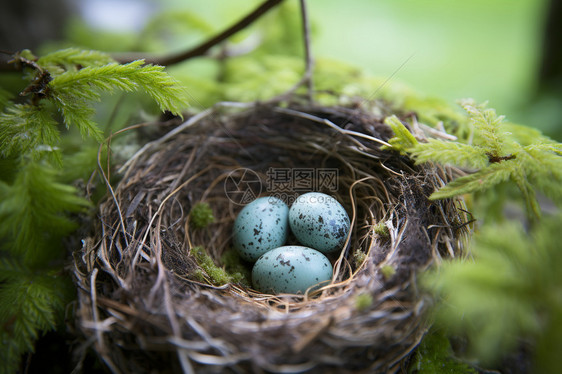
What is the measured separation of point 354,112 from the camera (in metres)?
1.39

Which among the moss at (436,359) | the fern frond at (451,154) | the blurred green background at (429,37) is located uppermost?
the blurred green background at (429,37)

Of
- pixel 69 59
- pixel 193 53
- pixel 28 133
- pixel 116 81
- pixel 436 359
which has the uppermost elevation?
pixel 193 53

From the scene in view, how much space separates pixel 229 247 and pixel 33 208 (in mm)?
768

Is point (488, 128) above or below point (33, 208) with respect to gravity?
above

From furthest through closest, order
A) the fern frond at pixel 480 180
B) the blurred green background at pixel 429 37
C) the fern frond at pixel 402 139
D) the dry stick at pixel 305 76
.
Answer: the blurred green background at pixel 429 37 → the dry stick at pixel 305 76 → the fern frond at pixel 402 139 → the fern frond at pixel 480 180

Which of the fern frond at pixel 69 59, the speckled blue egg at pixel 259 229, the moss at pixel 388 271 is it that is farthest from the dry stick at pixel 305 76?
the moss at pixel 388 271

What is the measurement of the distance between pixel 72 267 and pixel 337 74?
1.50m

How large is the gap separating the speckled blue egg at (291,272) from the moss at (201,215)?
0.31 m

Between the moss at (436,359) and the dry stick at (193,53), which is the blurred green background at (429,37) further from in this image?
the moss at (436,359)

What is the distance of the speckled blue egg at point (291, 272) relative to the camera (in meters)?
1.17

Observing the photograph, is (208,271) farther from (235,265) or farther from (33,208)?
(33,208)

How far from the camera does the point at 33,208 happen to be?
3.05ft

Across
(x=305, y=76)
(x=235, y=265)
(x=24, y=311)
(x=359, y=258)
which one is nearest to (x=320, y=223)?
(x=359, y=258)

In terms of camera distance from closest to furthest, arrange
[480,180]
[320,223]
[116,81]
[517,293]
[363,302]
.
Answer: [517,293], [363,302], [480,180], [116,81], [320,223]
